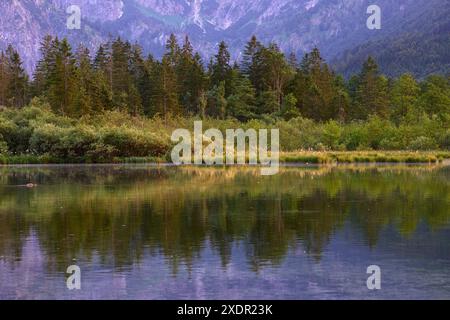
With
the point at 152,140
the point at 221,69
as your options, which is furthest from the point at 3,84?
the point at 152,140

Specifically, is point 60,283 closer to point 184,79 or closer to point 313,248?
point 313,248

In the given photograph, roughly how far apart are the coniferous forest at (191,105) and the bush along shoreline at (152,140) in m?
0.10

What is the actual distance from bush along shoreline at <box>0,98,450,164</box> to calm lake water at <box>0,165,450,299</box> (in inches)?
1051

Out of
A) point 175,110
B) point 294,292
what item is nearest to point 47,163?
point 175,110

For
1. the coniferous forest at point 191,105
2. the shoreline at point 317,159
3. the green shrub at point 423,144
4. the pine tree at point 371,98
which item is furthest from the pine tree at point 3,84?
the green shrub at point 423,144

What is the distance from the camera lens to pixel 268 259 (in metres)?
15.4

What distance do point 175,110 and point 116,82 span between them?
42.3 ft

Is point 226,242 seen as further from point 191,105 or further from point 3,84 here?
point 3,84

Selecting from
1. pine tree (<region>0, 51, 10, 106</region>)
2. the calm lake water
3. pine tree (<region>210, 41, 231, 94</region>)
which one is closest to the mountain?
pine tree (<region>210, 41, 231, 94</region>)

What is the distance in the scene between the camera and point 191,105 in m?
90.9

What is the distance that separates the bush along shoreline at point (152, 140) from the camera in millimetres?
59125

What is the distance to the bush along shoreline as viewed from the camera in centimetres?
5912

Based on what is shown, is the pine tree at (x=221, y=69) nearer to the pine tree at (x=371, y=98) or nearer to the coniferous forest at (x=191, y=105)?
the coniferous forest at (x=191, y=105)

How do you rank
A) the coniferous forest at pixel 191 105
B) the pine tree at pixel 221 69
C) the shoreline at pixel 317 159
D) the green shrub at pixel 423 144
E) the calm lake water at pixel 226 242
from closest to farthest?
the calm lake water at pixel 226 242, the shoreline at pixel 317 159, the coniferous forest at pixel 191 105, the green shrub at pixel 423 144, the pine tree at pixel 221 69
